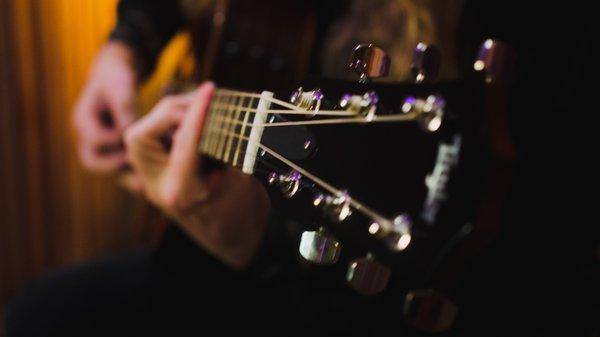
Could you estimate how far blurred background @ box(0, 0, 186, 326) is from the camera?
4.44ft

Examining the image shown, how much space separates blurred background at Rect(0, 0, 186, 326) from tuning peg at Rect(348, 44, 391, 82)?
1.00m

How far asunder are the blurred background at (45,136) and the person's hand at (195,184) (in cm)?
58

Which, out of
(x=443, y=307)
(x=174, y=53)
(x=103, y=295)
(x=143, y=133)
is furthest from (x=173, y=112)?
(x=174, y=53)

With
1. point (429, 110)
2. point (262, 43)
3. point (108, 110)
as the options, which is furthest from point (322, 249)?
point (108, 110)

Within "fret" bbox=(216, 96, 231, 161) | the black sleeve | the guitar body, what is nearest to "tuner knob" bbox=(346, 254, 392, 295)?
"fret" bbox=(216, 96, 231, 161)

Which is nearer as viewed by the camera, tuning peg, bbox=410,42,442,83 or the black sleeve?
tuning peg, bbox=410,42,442,83

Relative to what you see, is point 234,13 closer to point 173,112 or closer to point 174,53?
point 173,112

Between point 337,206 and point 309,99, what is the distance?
0.33 ft

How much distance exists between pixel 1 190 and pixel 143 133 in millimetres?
1077

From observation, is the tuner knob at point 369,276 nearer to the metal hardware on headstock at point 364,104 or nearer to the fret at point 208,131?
the metal hardware on headstock at point 364,104

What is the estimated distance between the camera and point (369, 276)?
0.37 m

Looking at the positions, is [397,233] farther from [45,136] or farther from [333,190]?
[45,136]

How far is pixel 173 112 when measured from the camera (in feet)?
2.15

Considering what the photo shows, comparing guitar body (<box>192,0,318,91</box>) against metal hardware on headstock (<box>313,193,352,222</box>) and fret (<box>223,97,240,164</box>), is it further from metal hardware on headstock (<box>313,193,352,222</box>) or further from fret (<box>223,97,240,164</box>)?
metal hardware on headstock (<box>313,193,352,222</box>)
